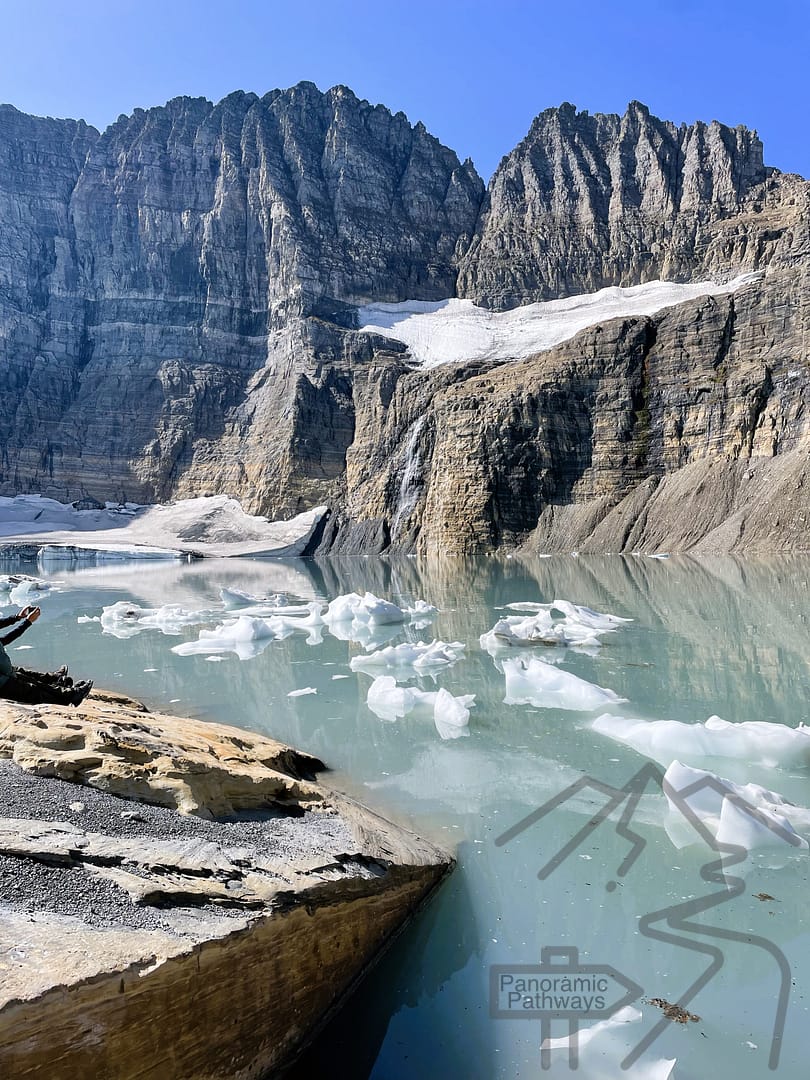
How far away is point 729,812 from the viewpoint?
15.2 ft

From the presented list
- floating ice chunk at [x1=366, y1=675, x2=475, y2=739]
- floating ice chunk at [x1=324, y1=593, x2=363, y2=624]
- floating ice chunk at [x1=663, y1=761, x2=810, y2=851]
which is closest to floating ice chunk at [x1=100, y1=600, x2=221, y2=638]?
floating ice chunk at [x1=324, y1=593, x2=363, y2=624]

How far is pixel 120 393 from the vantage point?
94.7 meters

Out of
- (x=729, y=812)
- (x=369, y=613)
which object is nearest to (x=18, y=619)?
(x=729, y=812)

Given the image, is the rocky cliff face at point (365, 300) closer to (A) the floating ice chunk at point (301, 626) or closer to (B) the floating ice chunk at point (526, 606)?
(B) the floating ice chunk at point (526, 606)

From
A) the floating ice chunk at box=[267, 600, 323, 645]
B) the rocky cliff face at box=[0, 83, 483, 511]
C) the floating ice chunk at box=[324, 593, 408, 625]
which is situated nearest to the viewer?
the floating ice chunk at box=[267, 600, 323, 645]

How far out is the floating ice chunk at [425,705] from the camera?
7891mm

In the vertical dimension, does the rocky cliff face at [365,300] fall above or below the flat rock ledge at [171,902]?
above

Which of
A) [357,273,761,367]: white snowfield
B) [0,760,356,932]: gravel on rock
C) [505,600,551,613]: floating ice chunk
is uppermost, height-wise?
[357,273,761,367]: white snowfield

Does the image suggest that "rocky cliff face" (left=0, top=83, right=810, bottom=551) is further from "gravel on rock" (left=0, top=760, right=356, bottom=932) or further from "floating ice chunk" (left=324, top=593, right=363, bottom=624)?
"gravel on rock" (left=0, top=760, right=356, bottom=932)

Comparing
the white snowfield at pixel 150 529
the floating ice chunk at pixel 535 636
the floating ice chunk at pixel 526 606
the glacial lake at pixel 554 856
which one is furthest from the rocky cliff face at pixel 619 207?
the glacial lake at pixel 554 856

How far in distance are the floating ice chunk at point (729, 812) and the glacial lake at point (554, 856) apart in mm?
149

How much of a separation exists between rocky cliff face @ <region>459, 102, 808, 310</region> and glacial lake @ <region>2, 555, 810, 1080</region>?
281 ft

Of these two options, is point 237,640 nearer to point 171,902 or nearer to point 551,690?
point 551,690

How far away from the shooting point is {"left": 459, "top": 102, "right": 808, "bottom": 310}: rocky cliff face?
86000 millimetres
